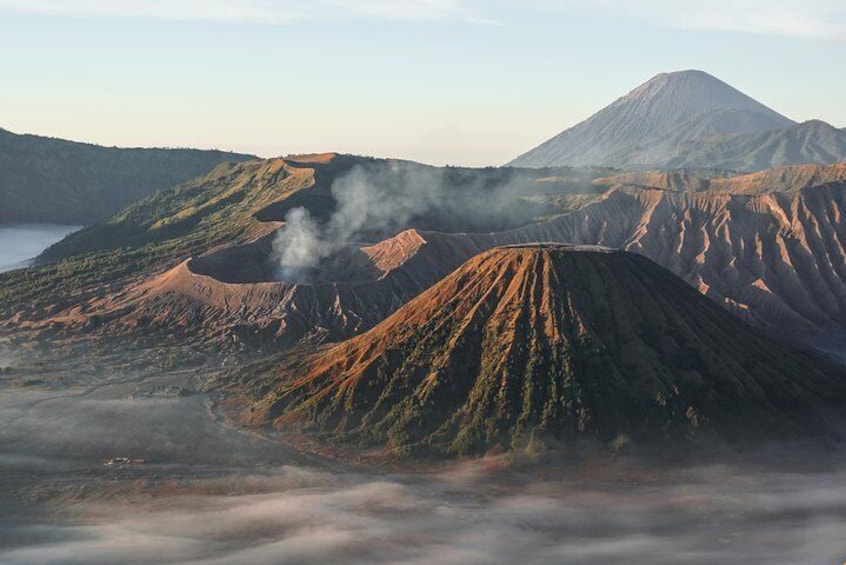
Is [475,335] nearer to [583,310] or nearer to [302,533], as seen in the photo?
→ [583,310]

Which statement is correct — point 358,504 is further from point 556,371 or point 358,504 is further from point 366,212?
point 366,212

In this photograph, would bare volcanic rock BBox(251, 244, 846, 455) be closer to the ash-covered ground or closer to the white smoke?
the ash-covered ground

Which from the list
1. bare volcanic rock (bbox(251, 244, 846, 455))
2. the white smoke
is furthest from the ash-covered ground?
the white smoke

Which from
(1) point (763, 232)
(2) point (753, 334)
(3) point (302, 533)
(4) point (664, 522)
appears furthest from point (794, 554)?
(1) point (763, 232)

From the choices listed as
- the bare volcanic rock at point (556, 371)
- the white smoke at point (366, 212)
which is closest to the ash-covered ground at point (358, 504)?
the bare volcanic rock at point (556, 371)

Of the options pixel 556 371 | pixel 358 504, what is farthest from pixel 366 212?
pixel 358 504
